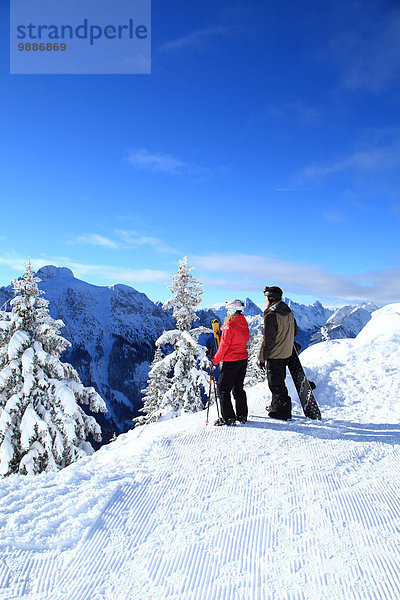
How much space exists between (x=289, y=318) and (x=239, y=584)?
500cm

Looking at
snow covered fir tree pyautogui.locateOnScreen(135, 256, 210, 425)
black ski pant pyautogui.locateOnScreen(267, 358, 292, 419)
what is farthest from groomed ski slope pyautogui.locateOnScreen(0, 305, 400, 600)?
snow covered fir tree pyautogui.locateOnScreen(135, 256, 210, 425)

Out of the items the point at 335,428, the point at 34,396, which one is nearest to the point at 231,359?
the point at 335,428

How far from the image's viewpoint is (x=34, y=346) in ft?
42.3

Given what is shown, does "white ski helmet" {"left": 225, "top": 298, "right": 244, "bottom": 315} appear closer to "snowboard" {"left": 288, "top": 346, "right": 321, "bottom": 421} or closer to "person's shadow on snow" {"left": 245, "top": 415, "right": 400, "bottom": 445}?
"snowboard" {"left": 288, "top": 346, "right": 321, "bottom": 421}

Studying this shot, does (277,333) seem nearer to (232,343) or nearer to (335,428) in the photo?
A: (232,343)

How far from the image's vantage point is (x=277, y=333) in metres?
6.83

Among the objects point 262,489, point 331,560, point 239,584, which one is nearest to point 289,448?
point 262,489

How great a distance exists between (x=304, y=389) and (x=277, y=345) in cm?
124

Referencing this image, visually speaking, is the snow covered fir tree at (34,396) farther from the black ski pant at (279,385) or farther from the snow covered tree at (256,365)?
the snow covered tree at (256,365)

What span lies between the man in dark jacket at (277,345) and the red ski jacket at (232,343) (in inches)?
17.8

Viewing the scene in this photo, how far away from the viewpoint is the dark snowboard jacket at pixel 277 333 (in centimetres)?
668

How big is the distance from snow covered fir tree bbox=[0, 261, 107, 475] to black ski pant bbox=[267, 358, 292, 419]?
8.41m

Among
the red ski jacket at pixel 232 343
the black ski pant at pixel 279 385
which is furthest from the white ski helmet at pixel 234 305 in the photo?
the black ski pant at pixel 279 385

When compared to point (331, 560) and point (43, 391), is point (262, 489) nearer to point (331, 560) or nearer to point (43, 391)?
point (331, 560)
